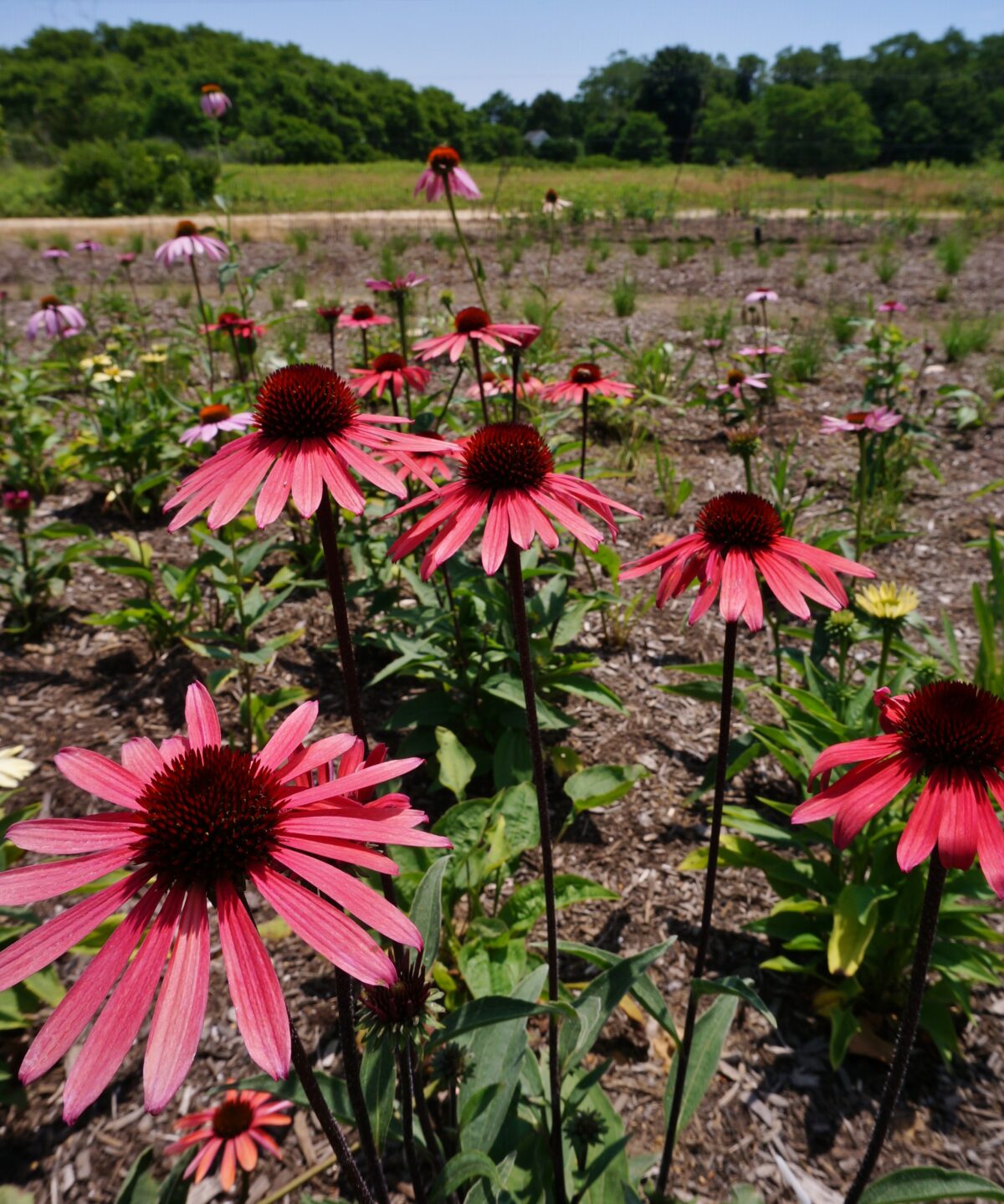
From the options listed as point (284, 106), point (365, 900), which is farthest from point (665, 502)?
point (284, 106)

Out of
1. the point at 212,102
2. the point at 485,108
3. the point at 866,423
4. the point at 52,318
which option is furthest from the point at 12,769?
the point at 485,108

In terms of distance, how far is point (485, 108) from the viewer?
145 feet

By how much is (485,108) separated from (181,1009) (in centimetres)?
5282

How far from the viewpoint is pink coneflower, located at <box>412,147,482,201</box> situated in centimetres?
268

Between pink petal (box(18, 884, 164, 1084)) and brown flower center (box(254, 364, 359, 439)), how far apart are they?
579 millimetres

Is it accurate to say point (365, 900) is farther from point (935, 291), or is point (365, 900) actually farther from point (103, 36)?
point (103, 36)

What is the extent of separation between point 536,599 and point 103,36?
195 feet

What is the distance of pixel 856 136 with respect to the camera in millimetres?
32156

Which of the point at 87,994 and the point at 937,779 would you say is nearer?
the point at 87,994

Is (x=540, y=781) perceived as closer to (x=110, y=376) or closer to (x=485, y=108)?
(x=110, y=376)

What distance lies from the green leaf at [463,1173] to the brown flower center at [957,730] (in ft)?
2.36

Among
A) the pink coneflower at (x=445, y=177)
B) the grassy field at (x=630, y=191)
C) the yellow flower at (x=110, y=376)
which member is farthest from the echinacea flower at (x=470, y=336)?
the grassy field at (x=630, y=191)

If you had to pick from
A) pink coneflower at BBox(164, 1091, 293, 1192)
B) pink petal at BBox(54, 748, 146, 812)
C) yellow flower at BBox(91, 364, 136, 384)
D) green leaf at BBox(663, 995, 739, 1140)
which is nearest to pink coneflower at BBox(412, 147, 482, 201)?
yellow flower at BBox(91, 364, 136, 384)

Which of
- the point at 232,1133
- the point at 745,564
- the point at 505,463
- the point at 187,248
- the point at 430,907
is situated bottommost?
the point at 232,1133
